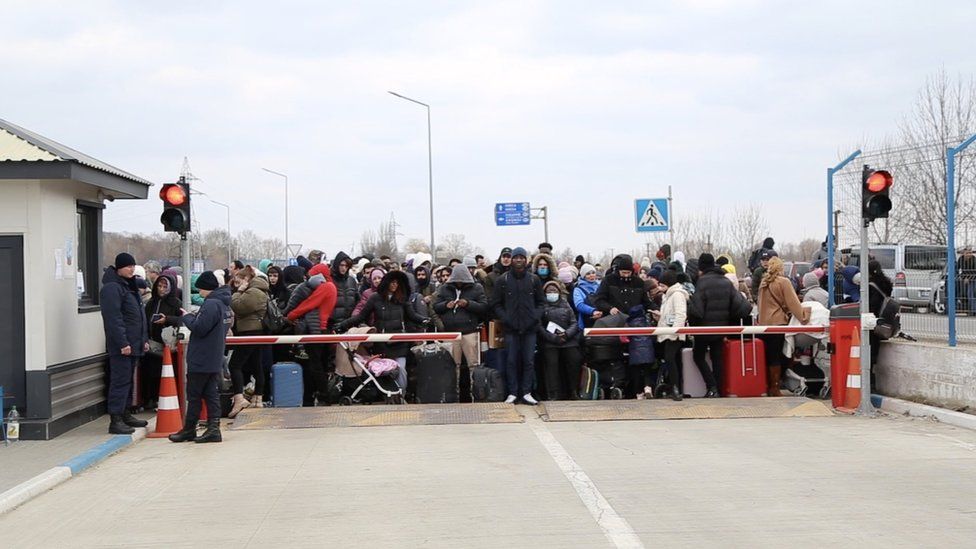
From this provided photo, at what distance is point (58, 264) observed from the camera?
472 inches

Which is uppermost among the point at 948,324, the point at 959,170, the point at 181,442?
the point at 959,170

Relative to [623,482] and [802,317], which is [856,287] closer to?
[802,317]

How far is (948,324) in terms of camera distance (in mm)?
13227

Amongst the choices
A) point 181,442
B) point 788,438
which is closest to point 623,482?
point 788,438

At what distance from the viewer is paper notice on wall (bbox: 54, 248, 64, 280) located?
1194 cm

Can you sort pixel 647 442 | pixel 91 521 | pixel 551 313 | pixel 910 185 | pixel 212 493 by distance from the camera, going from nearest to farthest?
pixel 91 521 < pixel 212 493 < pixel 647 442 < pixel 551 313 < pixel 910 185

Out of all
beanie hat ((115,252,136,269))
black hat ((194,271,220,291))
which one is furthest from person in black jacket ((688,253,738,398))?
beanie hat ((115,252,136,269))

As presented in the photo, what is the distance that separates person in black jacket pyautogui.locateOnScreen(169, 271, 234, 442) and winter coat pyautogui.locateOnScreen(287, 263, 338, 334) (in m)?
2.73

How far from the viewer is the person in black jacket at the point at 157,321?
13.5 meters

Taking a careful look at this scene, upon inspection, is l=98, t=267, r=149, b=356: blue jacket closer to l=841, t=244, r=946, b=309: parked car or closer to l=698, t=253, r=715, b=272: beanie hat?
l=698, t=253, r=715, b=272: beanie hat

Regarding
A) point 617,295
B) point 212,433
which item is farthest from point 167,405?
point 617,295

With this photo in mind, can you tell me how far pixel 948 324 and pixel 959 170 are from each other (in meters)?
1.99

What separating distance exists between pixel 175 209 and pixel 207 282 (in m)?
1.69

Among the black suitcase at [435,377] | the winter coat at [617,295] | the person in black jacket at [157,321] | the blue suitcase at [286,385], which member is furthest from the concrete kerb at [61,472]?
the winter coat at [617,295]
